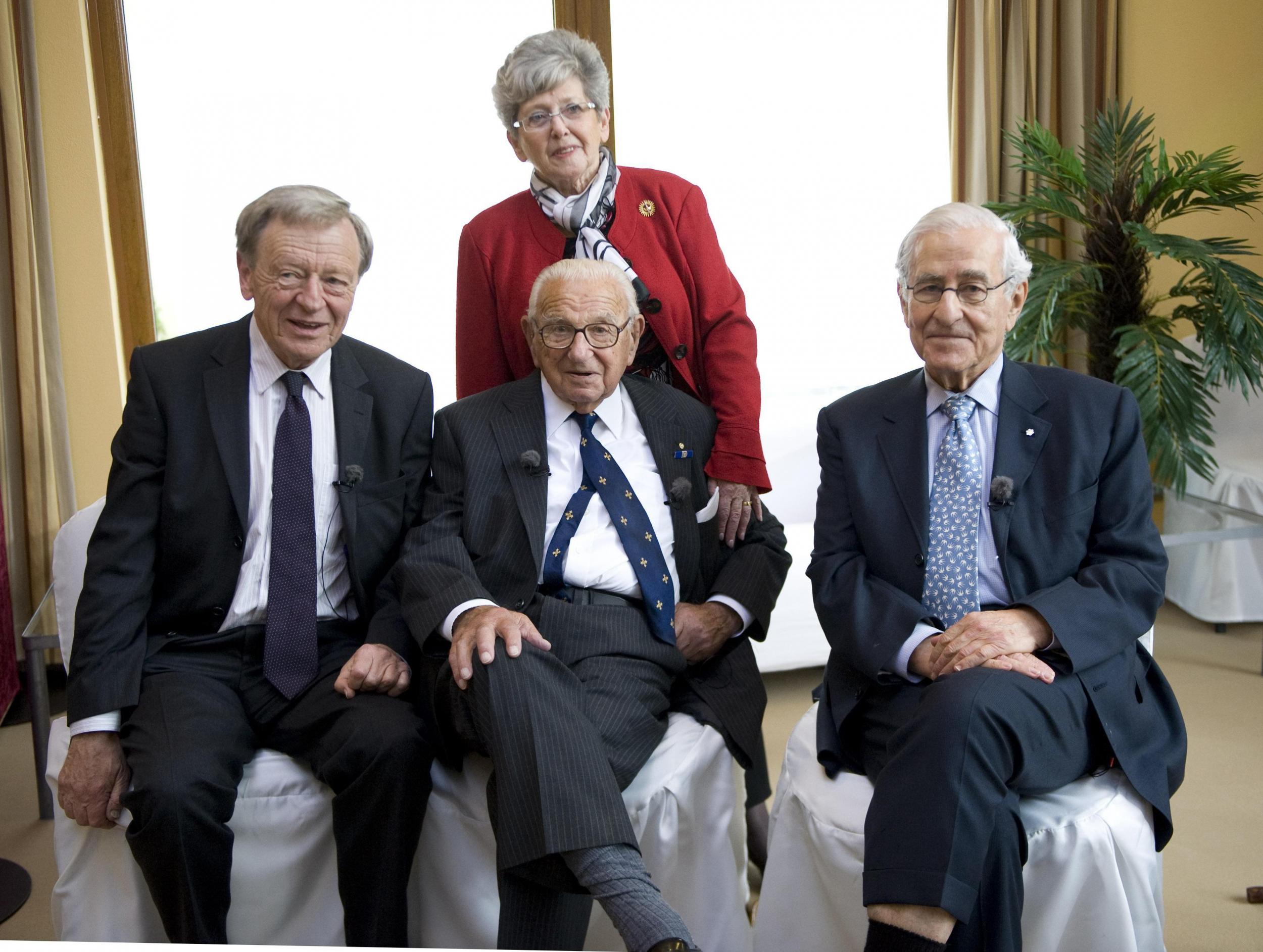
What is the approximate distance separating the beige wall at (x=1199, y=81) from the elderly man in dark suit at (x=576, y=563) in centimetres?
330

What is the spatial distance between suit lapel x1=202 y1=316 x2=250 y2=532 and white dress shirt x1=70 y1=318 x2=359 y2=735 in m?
0.02

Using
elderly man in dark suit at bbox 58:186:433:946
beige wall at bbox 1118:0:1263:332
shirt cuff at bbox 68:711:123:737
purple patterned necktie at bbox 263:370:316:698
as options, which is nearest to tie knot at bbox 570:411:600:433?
elderly man in dark suit at bbox 58:186:433:946

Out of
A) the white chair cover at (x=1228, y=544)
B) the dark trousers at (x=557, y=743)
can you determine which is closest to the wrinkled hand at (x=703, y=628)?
the dark trousers at (x=557, y=743)

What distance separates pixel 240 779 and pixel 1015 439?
156cm

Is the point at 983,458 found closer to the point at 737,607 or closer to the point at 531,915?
the point at 737,607

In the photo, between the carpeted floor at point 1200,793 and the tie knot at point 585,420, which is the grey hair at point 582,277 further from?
the carpeted floor at point 1200,793

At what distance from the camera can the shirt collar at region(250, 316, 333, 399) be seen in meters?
2.29

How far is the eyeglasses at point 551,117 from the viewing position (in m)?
2.40

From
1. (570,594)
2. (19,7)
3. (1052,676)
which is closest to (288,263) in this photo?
(570,594)

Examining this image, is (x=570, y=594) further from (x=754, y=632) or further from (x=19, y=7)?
(x=19, y=7)

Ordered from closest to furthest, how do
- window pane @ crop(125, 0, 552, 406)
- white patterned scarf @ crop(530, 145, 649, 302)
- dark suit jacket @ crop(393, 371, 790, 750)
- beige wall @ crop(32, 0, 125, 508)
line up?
1. dark suit jacket @ crop(393, 371, 790, 750)
2. white patterned scarf @ crop(530, 145, 649, 302)
3. beige wall @ crop(32, 0, 125, 508)
4. window pane @ crop(125, 0, 552, 406)

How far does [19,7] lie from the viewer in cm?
388

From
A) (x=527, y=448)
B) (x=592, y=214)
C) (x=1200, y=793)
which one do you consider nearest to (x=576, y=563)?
(x=527, y=448)

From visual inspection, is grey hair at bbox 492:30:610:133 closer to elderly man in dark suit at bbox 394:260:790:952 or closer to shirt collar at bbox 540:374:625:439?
elderly man in dark suit at bbox 394:260:790:952
